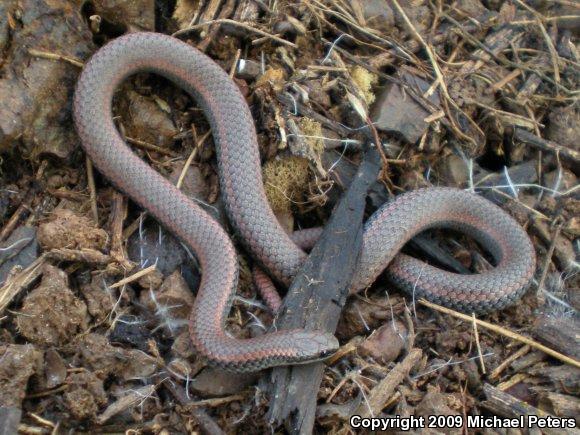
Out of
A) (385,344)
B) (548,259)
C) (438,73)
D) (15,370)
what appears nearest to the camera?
(15,370)

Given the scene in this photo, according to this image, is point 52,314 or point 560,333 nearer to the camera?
point 52,314

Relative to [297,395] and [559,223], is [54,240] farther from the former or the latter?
[559,223]

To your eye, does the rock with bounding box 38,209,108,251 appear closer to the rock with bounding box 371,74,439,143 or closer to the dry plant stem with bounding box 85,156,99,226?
the dry plant stem with bounding box 85,156,99,226

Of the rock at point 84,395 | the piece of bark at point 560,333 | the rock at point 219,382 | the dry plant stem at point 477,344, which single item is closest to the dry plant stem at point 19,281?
the rock at point 84,395

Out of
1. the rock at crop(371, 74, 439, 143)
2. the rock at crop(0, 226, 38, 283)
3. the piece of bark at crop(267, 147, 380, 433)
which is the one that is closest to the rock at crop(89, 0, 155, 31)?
the rock at crop(0, 226, 38, 283)

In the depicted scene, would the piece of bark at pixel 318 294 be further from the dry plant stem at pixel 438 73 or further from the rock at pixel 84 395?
the rock at pixel 84 395

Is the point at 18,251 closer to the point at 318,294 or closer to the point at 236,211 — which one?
the point at 236,211
